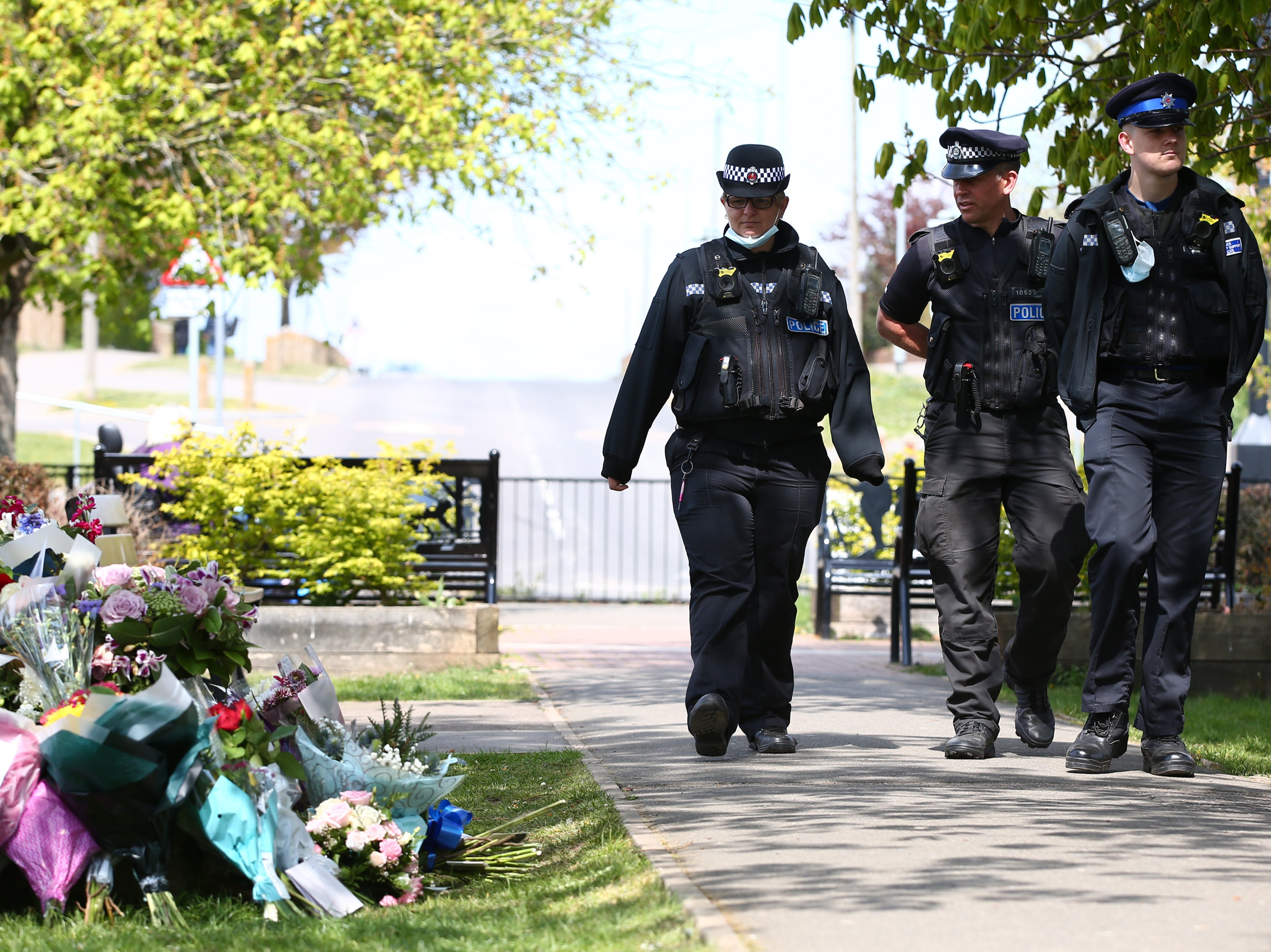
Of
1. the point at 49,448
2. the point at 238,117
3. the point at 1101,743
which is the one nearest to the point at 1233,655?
the point at 1101,743

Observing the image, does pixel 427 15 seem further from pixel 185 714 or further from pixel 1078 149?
pixel 185 714

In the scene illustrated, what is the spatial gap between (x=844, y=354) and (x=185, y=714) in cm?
303

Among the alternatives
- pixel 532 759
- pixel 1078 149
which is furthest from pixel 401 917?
pixel 1078 149

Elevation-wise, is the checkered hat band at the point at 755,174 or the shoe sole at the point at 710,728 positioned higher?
the checkered hat band at the point at 755,174

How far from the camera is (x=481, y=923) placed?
3723 mm

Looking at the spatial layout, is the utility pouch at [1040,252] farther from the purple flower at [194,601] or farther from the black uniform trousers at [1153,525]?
the purple flower at [194,601]

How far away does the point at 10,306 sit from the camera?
1653 centimetres

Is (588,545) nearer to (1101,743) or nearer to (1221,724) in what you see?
(1221,724)

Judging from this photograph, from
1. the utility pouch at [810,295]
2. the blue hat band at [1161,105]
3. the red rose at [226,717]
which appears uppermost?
the blue hat band at [1161,105]

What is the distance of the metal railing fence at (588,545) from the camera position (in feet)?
62.0

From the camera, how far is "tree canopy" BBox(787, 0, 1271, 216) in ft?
24.3

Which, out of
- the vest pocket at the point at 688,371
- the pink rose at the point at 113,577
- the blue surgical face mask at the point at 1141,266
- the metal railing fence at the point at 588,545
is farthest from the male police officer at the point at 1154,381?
the metal railing fence at the point at 588,545

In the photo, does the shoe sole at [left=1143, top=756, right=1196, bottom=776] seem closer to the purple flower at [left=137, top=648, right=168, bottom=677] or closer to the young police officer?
the young police officer

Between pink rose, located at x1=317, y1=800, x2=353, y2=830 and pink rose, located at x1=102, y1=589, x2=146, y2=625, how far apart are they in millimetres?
646
